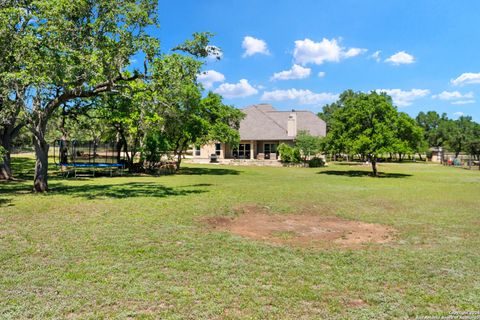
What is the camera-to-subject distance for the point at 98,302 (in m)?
4.40

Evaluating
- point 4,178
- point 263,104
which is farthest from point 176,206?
point 263,104

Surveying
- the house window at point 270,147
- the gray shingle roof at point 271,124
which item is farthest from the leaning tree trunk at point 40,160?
the house window at point 270,147

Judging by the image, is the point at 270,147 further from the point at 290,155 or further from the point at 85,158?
the point at 85,158

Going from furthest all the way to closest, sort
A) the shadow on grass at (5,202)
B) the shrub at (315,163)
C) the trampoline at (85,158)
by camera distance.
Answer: the shrub at (315,163) < the trampoline at (85,158) < the shadow on grass at (5,202)

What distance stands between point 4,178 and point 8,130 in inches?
112

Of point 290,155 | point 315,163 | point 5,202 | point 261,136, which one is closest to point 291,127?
point 261,136

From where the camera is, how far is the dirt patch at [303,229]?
759 centimetres

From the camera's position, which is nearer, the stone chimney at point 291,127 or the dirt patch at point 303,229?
the dirt patch at point 303,229

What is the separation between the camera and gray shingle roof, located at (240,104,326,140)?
4447 centimetres

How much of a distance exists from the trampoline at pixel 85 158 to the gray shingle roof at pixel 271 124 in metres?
20.0

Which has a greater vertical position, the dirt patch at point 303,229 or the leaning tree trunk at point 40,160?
the leaning tree trunk at point 40,160

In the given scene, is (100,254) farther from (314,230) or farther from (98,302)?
(314,230)

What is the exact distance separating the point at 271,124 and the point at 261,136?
2.41 m

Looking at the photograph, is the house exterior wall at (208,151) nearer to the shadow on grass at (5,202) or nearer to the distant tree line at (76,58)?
the distant tree line at (76,58)
